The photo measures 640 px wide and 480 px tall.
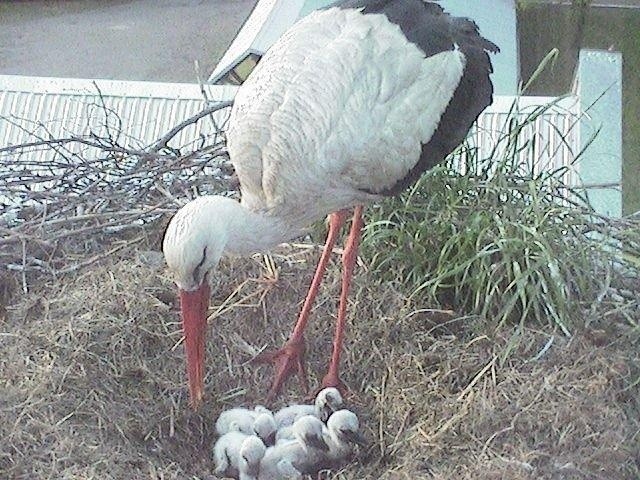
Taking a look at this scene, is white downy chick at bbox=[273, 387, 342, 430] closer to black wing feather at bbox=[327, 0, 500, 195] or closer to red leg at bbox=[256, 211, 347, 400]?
red leg at bbox=[256, 211, 347, 400]

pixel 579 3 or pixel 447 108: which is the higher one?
pixel 447 108

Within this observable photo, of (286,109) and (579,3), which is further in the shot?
(579,3)

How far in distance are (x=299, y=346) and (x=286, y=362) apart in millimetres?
60

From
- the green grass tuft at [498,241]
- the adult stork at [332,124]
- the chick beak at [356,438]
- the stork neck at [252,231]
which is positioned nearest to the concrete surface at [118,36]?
the green grass tuft at [498,241]

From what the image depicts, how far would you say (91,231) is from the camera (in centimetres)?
239

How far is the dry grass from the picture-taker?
6.31 feet

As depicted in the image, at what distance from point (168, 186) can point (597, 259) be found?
104 centimetres

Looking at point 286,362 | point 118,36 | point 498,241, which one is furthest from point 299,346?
point 118,36

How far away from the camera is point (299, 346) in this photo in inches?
90.7

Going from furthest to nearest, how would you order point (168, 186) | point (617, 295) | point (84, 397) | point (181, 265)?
point (168, 186) < point (617, 295) < point (84, 397) < point (181, 265)

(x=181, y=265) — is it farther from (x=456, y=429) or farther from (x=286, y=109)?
(x=456, y=429)

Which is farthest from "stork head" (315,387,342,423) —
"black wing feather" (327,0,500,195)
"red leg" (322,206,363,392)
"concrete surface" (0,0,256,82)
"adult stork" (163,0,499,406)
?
"concrete surface" (0,0,256,82)

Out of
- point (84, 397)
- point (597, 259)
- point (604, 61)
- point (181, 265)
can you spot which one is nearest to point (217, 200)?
point (181, 265)

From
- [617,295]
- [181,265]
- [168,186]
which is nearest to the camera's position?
[181,265]
